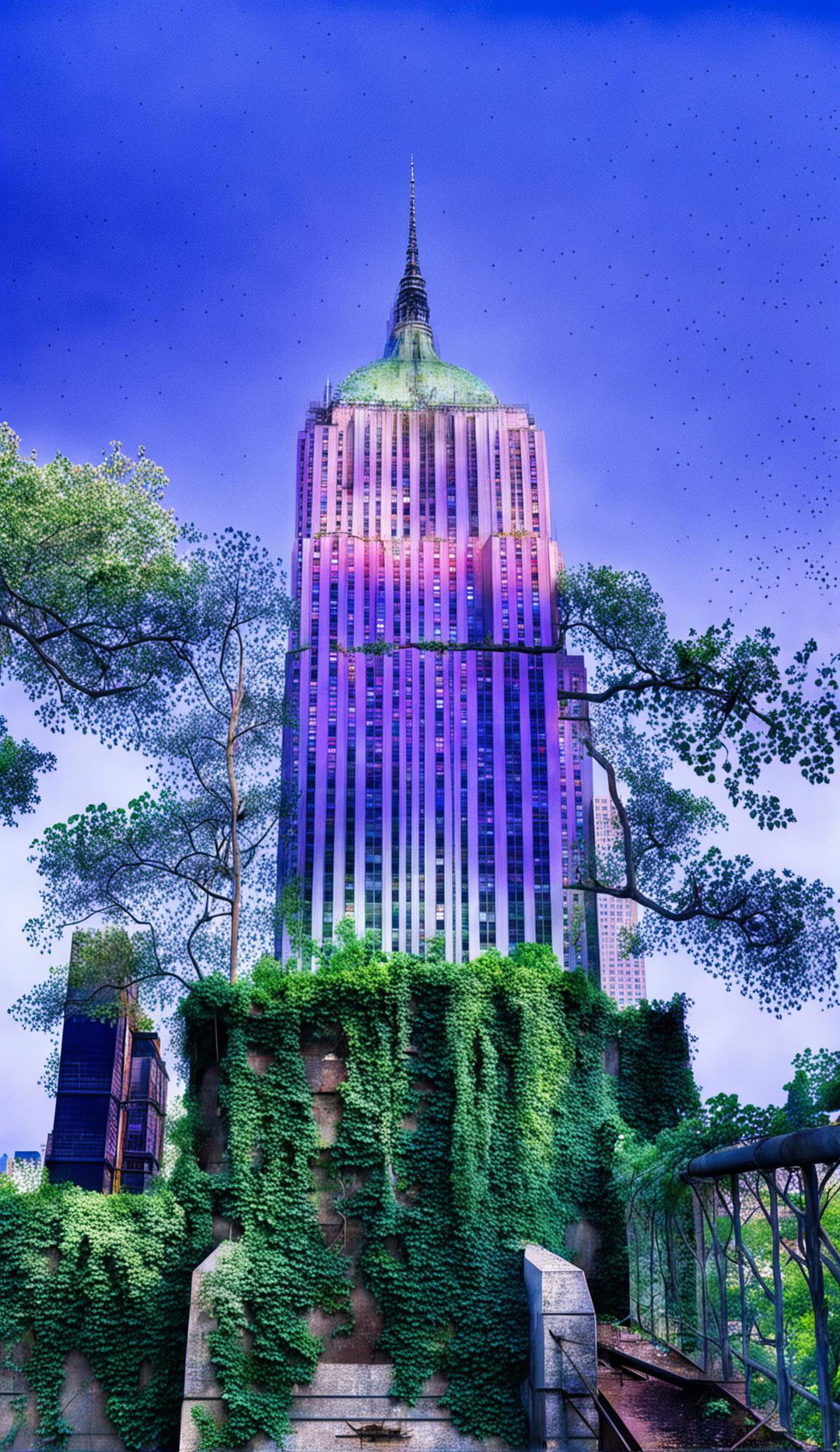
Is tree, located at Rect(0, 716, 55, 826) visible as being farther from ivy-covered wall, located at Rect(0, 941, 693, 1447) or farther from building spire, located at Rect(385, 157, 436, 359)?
building spire, located at Rect(385, 157, 436, 359)

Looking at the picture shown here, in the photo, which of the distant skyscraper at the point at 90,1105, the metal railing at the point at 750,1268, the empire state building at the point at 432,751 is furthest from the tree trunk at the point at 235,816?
the empire state building at the point at 432,751

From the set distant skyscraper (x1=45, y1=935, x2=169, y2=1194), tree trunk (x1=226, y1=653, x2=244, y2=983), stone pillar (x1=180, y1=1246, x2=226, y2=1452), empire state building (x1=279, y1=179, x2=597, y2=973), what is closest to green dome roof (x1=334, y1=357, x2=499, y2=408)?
empire state building (x1=279, y1=179, x2=597, y2=973)

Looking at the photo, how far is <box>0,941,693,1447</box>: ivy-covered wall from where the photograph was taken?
60.3 feet

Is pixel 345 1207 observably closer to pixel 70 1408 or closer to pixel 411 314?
pixel 70 1408

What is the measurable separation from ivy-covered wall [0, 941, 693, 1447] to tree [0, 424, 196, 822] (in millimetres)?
5348

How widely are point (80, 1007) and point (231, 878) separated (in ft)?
12.5

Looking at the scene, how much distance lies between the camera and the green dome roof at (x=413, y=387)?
102938 millimetres

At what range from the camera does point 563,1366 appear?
54.5ft

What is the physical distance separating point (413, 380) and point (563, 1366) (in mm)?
93885

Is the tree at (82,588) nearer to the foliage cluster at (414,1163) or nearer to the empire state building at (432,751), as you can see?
the foliage cluster at (414,1163)

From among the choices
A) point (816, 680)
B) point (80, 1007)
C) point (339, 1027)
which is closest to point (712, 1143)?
point (339, 1027)

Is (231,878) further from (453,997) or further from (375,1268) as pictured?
(375,1268)

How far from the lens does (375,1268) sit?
18.8 meters

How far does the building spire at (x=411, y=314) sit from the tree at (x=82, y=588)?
90409mm
